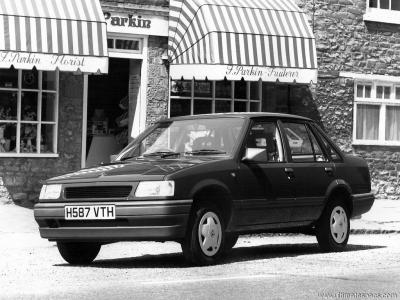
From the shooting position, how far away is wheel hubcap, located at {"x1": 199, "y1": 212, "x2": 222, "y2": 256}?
33.8 feet

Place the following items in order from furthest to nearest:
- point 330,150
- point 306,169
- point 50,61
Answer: point 50,61, point 330,150, point 306,169

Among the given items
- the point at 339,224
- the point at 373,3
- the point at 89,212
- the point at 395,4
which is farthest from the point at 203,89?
the point at 89,212

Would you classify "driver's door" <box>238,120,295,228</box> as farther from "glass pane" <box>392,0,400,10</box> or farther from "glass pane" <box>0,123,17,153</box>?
"glass pane" <box>392,0,400,10</box>

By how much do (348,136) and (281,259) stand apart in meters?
11.4

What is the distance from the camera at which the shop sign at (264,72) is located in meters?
18.6

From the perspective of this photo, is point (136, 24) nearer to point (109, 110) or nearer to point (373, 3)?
point (109, 110)

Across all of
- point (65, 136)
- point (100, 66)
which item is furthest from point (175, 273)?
point (65, 136)

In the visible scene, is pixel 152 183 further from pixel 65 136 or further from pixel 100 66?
pixel 65 136

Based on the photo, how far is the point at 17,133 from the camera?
58.6 feet

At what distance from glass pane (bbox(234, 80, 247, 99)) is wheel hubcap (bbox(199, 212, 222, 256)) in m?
10.5

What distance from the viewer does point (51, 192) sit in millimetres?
10594

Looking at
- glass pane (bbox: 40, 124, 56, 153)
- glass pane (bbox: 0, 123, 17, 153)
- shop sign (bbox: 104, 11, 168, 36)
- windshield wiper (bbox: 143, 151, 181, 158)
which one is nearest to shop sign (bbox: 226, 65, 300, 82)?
shop sign (bbox: 104, 11, 168, 36)

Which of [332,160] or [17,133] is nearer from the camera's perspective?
[332,160]

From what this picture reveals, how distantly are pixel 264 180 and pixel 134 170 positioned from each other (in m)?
1.64
